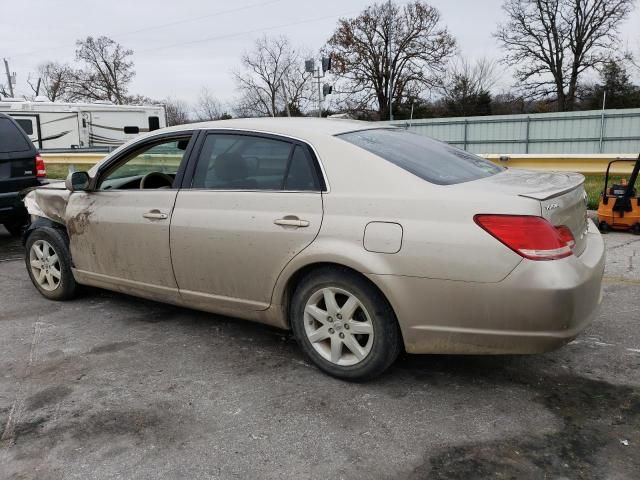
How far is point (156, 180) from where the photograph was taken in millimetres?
4727

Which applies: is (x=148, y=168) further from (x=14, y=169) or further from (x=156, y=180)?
(x=14, y=169)

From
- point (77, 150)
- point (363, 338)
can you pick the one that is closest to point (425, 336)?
point (363, 338)

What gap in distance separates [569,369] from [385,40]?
46932 mm

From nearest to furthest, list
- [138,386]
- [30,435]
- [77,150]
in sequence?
[30,435]
[138,386]
[77,150]

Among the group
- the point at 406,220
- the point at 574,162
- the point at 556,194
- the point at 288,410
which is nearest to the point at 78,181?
the point at 288,410

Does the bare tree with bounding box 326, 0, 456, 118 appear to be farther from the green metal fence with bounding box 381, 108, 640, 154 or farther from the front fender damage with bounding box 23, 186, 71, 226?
the front fender damage with bounding box 23, 186, 71, 226

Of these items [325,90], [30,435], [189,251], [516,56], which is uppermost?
[516,56]

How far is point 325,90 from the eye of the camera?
17.8 metres

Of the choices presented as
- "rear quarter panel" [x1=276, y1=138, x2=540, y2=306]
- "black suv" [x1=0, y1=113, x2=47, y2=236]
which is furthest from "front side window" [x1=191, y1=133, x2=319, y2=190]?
"black suv" [x1=0, y1=113, x2=47, y2=236]

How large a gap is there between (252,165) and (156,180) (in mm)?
1378

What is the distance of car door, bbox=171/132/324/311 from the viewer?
339 centimetres

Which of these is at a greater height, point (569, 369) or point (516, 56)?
point (516, 56)

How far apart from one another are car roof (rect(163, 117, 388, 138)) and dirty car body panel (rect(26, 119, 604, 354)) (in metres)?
0.01

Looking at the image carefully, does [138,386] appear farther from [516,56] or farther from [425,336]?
[516,56]
